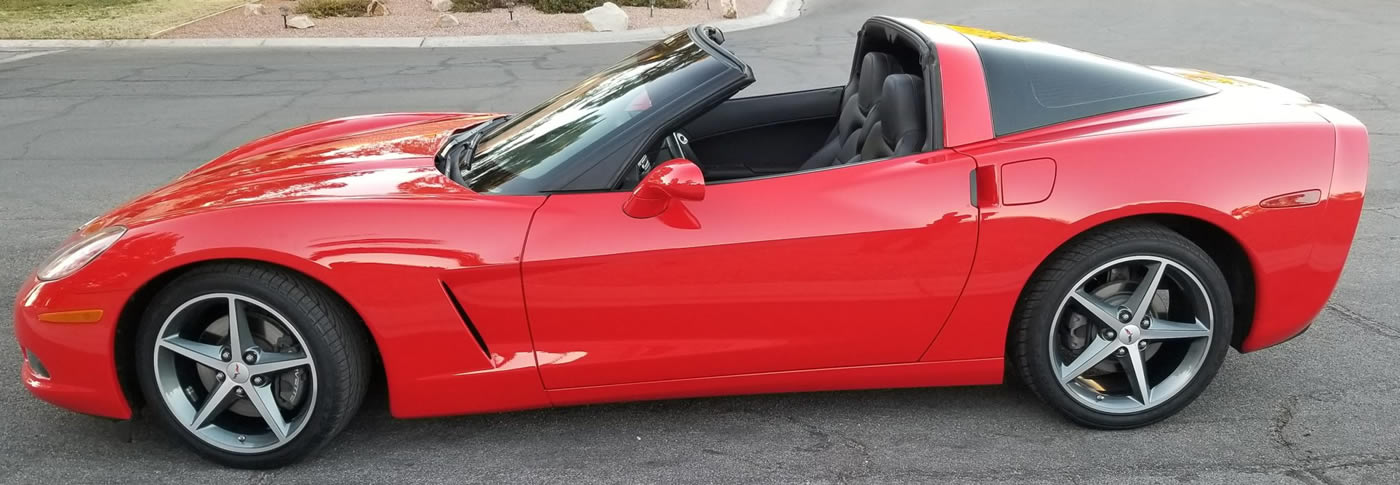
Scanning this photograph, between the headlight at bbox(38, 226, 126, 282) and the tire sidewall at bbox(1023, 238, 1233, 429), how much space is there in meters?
2.72

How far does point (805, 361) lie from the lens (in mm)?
3238

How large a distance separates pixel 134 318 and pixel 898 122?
2369 millimetres

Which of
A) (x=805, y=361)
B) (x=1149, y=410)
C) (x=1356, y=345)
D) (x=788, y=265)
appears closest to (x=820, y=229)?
(x=788, y=265)

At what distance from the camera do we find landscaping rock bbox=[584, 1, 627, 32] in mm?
14594

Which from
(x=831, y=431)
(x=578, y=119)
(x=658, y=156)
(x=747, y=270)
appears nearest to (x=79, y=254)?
(x=578, y=119)

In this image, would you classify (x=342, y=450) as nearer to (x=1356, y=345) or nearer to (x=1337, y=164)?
(x=1337, y=164)

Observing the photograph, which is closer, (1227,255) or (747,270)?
(747,270)

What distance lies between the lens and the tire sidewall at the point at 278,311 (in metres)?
2.99

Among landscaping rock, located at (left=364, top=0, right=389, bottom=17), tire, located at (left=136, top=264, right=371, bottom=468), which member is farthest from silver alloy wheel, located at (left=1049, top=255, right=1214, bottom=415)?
landscaping rock, located at (left=364, top=0, right=389, bottom=17)

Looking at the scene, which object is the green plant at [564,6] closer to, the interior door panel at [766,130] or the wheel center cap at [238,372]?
the interior door panel at [766,130]

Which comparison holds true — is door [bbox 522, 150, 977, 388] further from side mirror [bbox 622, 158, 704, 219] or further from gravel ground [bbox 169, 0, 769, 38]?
gravel ground [bbox 169, 0, 769, 38]

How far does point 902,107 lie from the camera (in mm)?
3475

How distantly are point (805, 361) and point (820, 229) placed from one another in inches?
17.0

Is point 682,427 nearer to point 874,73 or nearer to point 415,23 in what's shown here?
point 874,73
